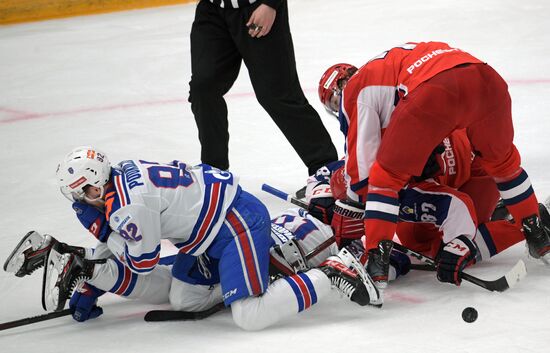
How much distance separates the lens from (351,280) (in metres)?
2.81

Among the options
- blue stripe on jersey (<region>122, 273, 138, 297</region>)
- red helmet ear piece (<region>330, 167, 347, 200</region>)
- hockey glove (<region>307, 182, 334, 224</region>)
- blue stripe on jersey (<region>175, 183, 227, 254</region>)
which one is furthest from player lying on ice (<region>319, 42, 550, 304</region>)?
blue stripe on jersey (<region>122, 273, 138, 297</region>)

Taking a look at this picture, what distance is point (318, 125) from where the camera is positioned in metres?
3.89

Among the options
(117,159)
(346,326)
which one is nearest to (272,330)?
(346,326)

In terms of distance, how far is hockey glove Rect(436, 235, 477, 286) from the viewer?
290 centimetres

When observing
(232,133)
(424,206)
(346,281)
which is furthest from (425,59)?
(232,133)

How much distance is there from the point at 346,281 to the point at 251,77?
132 centimetres

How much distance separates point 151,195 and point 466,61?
1.01m

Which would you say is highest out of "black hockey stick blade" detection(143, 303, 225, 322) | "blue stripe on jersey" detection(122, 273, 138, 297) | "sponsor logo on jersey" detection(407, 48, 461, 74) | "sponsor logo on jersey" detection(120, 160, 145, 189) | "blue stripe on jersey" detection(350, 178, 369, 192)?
"sponsor logo on jersey" detection(407, 48, 461, 74)

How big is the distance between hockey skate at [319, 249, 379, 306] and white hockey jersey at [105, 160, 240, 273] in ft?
1.19

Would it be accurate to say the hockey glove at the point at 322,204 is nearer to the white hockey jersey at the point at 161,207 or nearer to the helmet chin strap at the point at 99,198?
the white hockey jersey at the point at 161,207

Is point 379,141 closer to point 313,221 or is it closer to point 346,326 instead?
point 313,221

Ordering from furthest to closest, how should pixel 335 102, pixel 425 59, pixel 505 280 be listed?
pixel 335 102
pixel 425 59
pixel 505 280

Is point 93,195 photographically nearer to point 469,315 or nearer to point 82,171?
point 82,171

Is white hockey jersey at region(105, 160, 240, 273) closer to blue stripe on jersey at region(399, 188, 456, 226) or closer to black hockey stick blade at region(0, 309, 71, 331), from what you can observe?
black hockey stick blade at region(0, 309, 71, 331)
